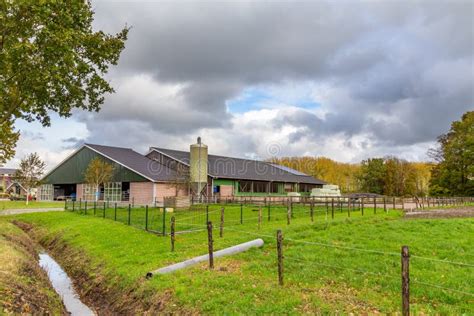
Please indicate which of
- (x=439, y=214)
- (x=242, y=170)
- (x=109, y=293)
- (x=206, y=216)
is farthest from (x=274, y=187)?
(x=109, y=293)

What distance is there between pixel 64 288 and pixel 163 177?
30.8m

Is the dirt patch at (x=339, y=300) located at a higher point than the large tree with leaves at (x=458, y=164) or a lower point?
lower

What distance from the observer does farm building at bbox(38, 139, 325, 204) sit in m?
39.5

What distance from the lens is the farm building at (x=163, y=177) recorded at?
39500mm

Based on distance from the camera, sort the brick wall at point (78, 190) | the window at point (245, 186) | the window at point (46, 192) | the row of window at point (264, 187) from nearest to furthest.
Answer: the window at point (245, 186), the row of window at point (264, 187), the brick wall at point (78, 190), the window at point (46, 192)

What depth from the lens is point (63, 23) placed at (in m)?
10.7

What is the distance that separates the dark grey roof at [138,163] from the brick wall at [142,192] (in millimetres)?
1185

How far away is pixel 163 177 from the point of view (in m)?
42.2

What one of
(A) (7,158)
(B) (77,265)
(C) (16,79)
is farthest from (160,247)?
(A) (7,158)

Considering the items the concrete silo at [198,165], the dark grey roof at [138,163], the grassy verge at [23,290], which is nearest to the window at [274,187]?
the dark grey roof at [138,163]

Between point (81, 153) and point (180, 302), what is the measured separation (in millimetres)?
45991

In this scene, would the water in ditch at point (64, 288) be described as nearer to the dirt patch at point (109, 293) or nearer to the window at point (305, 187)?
the dirt patch at point (109, 293)

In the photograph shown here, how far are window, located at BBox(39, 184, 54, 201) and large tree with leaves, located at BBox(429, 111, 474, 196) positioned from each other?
5856 centimetres

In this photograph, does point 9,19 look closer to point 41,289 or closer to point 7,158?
point 41,289
